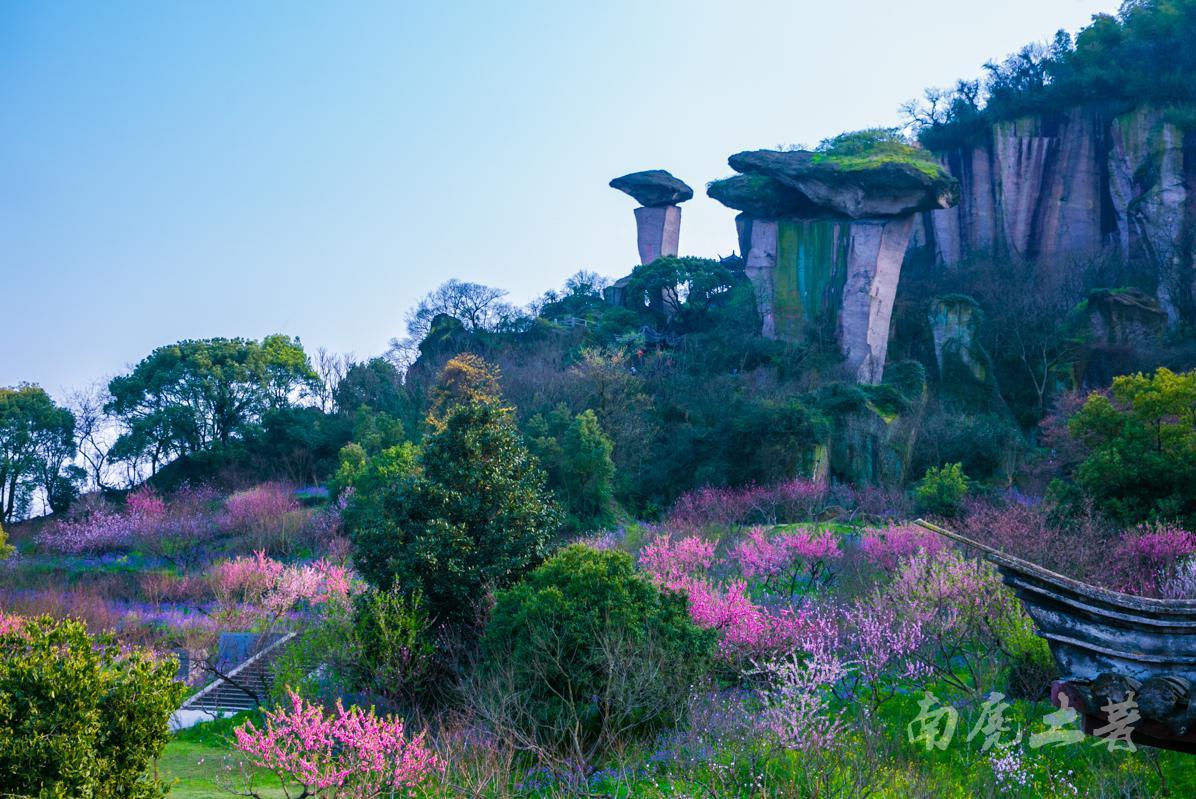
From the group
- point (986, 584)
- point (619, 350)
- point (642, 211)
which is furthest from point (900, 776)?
point (642, 211)

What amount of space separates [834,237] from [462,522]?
24138 millimetres

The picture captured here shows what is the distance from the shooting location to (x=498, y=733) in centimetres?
857

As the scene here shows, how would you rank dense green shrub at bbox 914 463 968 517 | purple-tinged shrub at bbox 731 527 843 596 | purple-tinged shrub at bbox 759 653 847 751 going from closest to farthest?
purple-tinged shrub at bbox 759 653 847 751
purple-tinged shrub at bbox 731 527 843 596
dense green shrub at bbox 914 463 968 517

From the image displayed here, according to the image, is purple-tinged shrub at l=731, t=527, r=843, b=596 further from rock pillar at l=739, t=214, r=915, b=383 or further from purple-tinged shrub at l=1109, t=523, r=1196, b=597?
rock pillar at l=739, t=214, r=915, b=383

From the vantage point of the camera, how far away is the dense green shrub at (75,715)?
7.10 metres

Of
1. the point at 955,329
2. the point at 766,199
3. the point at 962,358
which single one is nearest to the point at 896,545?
the point at 962,358

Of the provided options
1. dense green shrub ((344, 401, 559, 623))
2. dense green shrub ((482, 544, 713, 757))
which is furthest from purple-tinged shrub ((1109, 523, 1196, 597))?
dense green shrub ((344, 401, 559, 623))

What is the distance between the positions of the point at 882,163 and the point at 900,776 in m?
28.1

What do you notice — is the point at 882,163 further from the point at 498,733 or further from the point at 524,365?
the point at 498,733

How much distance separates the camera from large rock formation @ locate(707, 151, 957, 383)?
3303 cm

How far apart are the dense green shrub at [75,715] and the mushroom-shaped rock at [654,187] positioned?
121ft

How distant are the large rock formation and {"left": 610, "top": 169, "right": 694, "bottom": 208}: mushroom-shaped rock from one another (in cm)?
669

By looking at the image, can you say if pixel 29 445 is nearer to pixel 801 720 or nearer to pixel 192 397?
pixel 192 397

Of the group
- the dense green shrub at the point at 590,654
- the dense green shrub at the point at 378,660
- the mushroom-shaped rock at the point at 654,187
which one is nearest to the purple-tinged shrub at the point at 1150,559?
the dense green shrub at the point at 590,654
